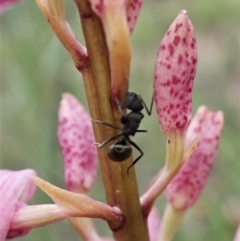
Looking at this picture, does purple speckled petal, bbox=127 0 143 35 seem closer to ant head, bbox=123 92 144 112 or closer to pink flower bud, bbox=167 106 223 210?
ant head, bbox=123 92 144 112

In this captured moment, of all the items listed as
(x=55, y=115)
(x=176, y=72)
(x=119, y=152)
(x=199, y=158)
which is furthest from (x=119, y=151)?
(x=55, y=115)

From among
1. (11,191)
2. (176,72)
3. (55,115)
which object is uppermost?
(176,72)

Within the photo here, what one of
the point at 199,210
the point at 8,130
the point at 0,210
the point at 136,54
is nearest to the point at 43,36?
the point at 8,130

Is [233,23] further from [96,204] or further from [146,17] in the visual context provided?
[96,204]

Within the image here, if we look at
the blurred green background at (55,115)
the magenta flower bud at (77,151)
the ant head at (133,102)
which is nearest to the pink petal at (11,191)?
the magenta flower bud at (77,151)

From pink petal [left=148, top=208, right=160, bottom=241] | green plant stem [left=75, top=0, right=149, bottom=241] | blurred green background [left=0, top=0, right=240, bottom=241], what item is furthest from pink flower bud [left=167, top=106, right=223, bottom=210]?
blurred green background [left=0, top=0, right=240, bottom=241]

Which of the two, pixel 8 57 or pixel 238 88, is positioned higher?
pixel 8 57

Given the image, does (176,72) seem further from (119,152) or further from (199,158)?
(199,158)
